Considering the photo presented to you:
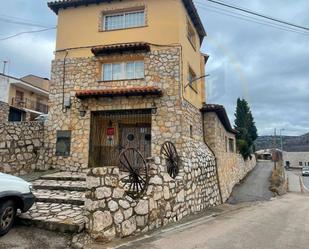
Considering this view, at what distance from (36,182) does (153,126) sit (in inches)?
196

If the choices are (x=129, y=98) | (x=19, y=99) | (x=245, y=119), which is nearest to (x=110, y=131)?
(x=129, y=98)

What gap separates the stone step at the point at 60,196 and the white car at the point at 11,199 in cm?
142

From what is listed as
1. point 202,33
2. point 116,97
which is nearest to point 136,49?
point 116,97

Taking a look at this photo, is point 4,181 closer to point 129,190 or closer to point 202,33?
point 129,190

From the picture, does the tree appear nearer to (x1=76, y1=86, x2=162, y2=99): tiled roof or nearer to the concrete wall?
(x1=76, y1=86, x2=162, y2=99): tiled roof

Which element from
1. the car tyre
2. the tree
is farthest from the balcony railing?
the car tyre

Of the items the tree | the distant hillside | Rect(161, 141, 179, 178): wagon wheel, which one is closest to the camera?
Rect(161, 141, 179, 178): wagon wheel

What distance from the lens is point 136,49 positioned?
12.5 m

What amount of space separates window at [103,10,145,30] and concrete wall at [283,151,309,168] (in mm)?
68068

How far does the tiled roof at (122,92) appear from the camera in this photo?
1155cm

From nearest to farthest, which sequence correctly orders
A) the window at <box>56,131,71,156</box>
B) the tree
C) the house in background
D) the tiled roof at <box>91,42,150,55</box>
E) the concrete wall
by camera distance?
the tiled roof at <box>91,42,150,55</box> < the window at <box>56,131,71,156</box> < the house in background < the tree < the concrete wall

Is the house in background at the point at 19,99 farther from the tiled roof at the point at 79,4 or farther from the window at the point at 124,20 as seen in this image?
the window at the point at 124,20

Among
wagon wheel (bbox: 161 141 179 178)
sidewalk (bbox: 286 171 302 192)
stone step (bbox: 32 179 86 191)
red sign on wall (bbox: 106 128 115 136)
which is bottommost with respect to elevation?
sidewalk (bbox: 286 171 302 192)

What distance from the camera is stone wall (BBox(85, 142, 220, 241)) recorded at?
597 centimetres
